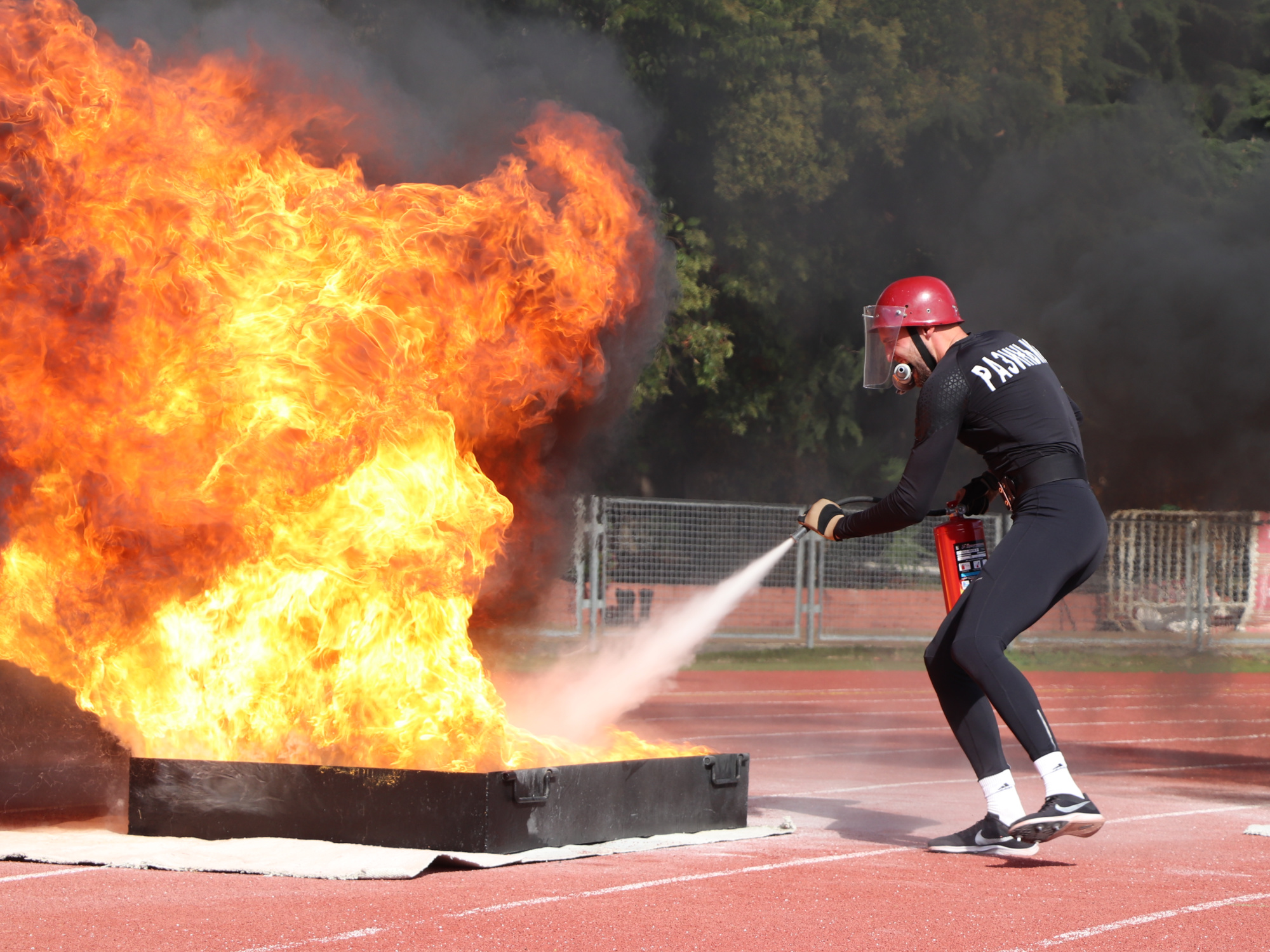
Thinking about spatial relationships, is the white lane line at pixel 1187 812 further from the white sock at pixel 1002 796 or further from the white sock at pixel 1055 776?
the white sock at pixel 1055 776

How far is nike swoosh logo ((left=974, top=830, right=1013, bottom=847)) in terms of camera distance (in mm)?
6219

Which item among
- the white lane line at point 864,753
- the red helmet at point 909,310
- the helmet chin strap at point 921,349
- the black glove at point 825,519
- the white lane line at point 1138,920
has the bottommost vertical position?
the white lane line at point 864,753

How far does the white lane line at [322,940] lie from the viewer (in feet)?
14.4

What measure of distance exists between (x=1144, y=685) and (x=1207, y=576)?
274 inches

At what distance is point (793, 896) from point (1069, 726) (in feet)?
30.7

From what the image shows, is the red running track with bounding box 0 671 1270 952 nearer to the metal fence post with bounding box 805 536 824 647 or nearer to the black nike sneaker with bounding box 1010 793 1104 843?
the black nike sneaker with bounding box 1010 793 1104 843

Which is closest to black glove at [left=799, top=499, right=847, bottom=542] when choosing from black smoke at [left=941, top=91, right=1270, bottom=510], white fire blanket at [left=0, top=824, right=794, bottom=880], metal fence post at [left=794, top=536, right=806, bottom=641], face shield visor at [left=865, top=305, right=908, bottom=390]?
face shield visor at [left=865, top=305, right=908, bottom=390]

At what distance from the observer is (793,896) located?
5.34m

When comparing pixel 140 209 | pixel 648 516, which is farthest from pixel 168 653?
pixel 648 516

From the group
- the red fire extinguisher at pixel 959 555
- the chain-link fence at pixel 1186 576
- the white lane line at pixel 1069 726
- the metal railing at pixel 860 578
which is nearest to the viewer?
the red fire extinguisher at pixel 959 555

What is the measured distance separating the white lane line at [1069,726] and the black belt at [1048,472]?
18.8 ft

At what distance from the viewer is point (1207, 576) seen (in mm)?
25875

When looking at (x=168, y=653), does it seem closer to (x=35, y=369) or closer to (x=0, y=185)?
(x=35, y=369)

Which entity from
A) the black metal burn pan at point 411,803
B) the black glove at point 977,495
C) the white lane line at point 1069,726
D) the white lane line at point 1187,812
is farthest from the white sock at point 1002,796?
the white lane line at point 1069,726
